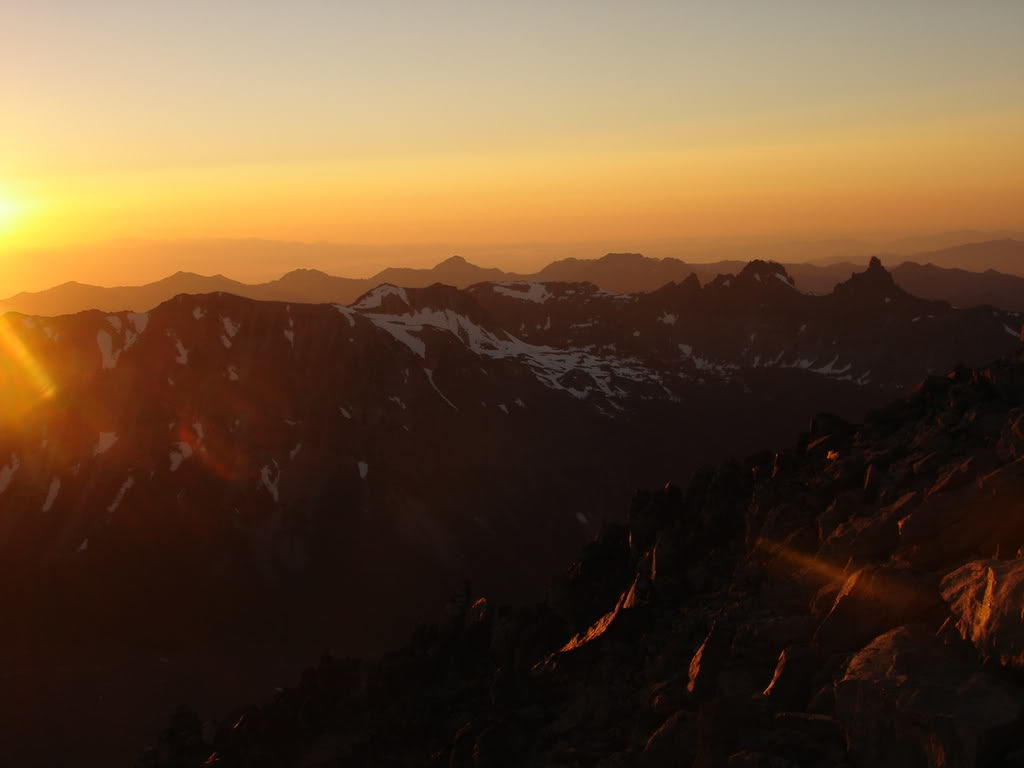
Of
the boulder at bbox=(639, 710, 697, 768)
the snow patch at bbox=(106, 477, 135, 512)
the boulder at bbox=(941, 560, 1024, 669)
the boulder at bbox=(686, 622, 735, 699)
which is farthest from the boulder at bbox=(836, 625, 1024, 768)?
the snow patch at bbox=(106, 477, 135, 512)

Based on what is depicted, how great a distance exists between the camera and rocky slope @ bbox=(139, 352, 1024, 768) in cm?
2347

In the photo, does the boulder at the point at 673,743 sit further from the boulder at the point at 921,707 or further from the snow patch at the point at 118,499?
the snow patch at the point at 118,499

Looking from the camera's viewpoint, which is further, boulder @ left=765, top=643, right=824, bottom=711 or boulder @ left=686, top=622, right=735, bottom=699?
boulder @ left=686, top=622, right=735, bottom=699

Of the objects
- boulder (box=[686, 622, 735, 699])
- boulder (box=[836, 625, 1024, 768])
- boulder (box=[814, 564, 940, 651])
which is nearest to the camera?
boulder (box=[836, 625, 1024, 768])

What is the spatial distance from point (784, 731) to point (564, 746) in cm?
1534

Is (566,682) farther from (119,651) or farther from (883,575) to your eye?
(119,651)

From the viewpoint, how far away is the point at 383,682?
61656 millimetres

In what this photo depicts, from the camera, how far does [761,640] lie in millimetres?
31312

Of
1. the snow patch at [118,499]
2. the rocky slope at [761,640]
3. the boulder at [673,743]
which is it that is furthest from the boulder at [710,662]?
the snow patch at [118,499]

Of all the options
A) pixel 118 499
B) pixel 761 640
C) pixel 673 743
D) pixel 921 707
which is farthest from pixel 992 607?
pixel 118 499

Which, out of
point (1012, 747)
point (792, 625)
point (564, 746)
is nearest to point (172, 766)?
point (564, 746)

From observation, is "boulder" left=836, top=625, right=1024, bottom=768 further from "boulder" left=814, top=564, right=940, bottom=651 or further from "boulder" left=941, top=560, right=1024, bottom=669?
"boulder" left=814, top=564, right=940, bottom=651

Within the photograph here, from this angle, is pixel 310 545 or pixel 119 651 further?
pixel 310 545

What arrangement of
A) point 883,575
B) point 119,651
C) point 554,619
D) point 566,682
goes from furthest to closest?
point 119,651 < point 554,619 < point 566,682 < point 883,575
